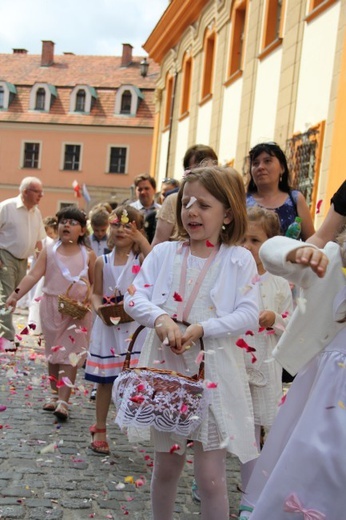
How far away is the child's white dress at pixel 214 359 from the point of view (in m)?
3.64

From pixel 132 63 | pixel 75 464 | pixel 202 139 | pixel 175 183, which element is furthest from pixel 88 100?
pixel 75 464

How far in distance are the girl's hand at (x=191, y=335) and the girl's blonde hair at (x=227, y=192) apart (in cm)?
56

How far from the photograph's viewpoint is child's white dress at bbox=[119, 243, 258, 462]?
3.64m

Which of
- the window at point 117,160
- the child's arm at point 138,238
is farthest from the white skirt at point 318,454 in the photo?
the window at point 117,160

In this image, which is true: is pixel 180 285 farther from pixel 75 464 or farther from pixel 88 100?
pixel 88 100

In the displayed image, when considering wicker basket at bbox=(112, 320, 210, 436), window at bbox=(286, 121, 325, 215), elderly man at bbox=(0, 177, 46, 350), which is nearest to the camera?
wicker basket at bbox=(112, 320, 210, 436)

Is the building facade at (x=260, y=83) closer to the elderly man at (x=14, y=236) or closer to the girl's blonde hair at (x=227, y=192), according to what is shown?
the elderly man at (x=14, y=236)

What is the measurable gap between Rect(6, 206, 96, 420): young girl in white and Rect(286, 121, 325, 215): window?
5.94 m

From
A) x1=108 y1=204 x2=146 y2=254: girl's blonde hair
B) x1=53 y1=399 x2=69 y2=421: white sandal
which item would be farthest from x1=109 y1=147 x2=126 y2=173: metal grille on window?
x1=108 y1=204 x2=146 y2=254: girl's blonde hair

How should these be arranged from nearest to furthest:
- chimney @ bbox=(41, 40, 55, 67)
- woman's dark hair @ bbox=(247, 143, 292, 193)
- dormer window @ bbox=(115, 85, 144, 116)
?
1. woman's dark hair @ bbox=(247, 143, 292, 193)
2. dormer window @ bbox=(115, 85, 144, 116)
3. chimney @ bbox=(41, 40, 55, 67)

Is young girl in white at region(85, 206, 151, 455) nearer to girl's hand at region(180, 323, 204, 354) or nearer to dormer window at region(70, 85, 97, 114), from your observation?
girl's hand at region(180, 323, 204, 354)

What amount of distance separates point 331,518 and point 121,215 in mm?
3764

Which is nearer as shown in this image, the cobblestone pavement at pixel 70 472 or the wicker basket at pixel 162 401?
the wicker basket at pixel 162 401

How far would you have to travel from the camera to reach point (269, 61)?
15969mm
